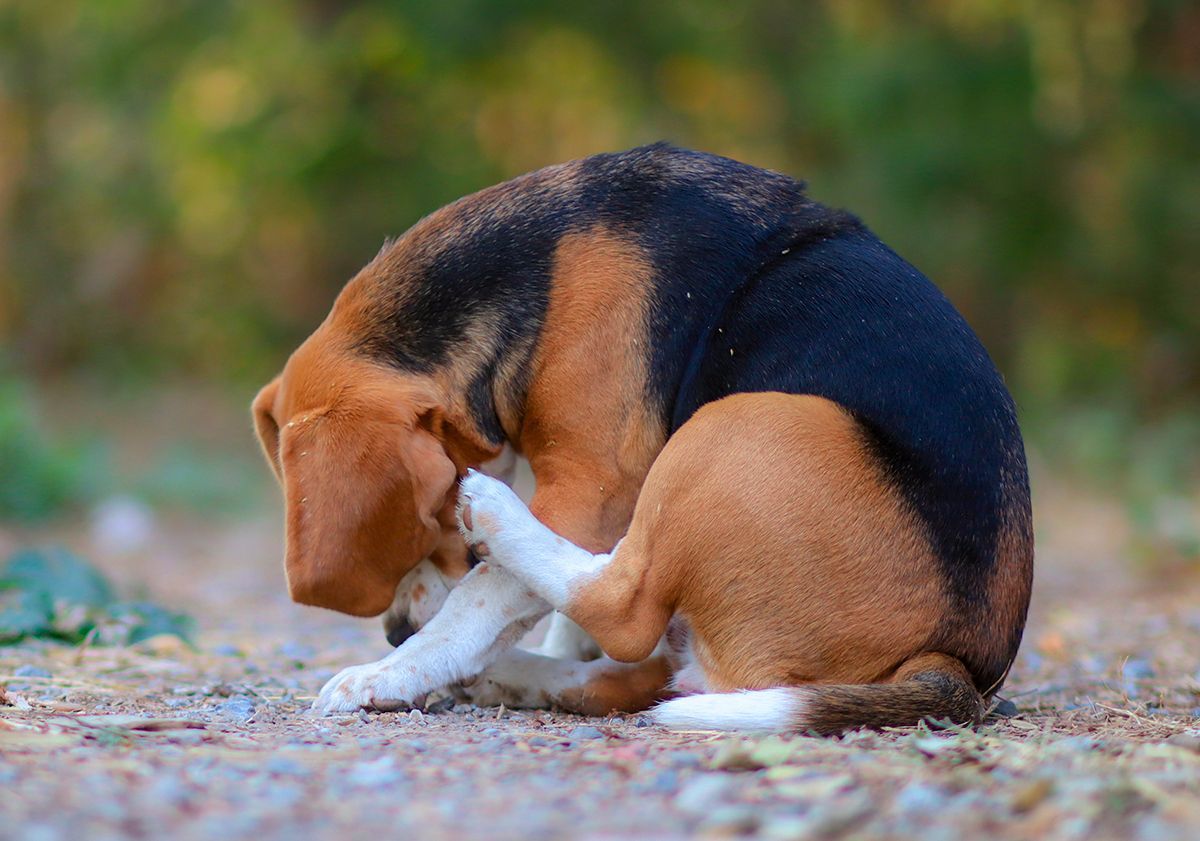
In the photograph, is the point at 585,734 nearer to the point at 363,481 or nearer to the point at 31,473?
the point at 363,481

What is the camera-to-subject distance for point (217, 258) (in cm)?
1498

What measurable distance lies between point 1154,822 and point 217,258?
13.9 meters

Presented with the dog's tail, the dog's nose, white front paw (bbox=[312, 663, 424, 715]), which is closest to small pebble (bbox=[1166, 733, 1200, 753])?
the dog's tail

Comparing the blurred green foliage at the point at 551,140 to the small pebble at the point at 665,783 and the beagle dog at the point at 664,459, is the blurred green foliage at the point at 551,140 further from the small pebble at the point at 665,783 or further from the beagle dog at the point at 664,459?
the small pebble at the point at 665,783

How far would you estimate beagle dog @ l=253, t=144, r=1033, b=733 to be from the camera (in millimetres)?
3441

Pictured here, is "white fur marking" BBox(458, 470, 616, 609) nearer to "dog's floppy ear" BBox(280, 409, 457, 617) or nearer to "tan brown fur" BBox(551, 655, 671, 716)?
"dog's floppy ear" BBox(280, 409, 457, 617)

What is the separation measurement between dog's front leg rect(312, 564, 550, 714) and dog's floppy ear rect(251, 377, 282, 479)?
2.48ft

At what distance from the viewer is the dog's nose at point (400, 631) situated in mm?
3945

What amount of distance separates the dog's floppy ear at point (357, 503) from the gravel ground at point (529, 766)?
0.35 m

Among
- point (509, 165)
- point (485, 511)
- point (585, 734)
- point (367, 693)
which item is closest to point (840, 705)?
point (585, 734)

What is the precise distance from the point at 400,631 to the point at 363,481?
0.55m

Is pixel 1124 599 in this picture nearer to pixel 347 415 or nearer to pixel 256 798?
pixel 347 415

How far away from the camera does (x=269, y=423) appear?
13.9ft

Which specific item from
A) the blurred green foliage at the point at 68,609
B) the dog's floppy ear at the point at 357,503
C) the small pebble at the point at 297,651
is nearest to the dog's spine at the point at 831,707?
the dog's floppy ear at the point at 357,503
